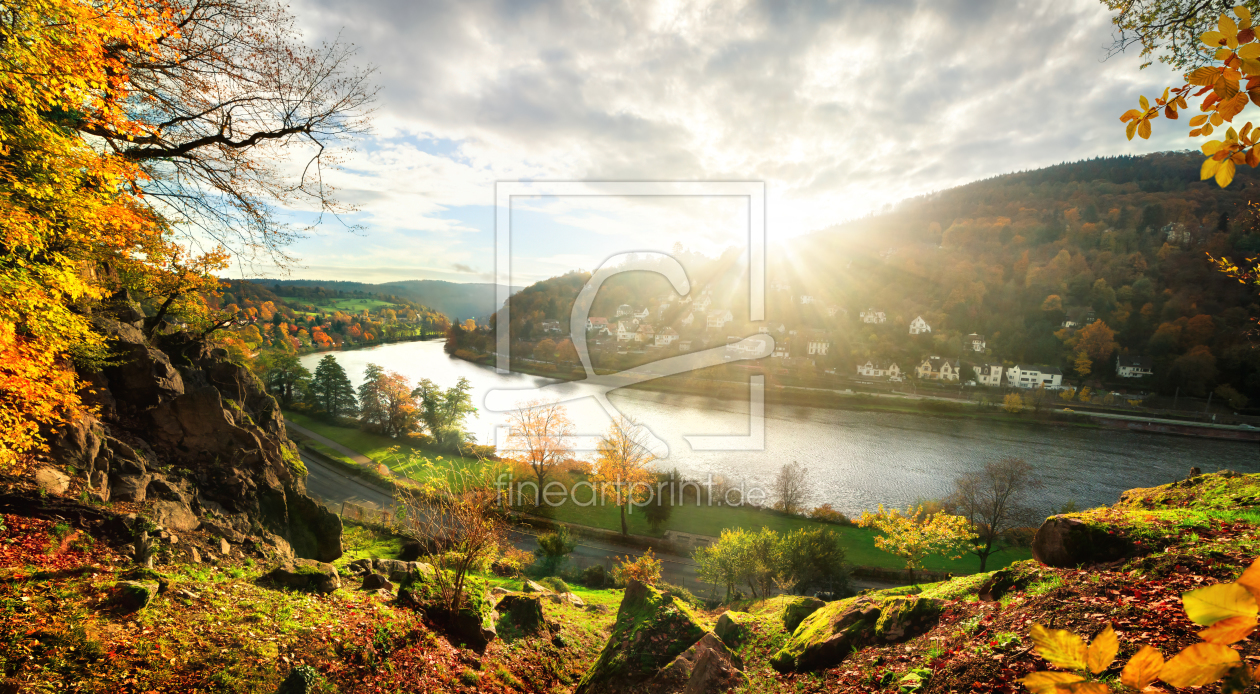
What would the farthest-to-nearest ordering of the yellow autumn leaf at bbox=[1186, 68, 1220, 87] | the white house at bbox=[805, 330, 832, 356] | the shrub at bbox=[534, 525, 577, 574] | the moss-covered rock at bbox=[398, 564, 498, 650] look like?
the white house at bbox=[805, 330, 832, 356]
the shrub at bbox=[534, 525, 577, 574]
the moss-covered rock at bbox=[398, 564, 498, 650]
the yellow autumn leaf at bbox=[1186, 68, 1220, 87]

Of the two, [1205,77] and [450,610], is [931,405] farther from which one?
[1205,77]

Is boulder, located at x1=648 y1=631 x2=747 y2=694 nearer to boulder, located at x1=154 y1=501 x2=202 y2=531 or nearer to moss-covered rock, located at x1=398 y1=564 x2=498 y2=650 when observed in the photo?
moss-covered rock, located at x1=398 y1=564 x2=498 y2=650

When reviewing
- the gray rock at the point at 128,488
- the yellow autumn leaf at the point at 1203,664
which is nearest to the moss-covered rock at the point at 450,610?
the gray rock at the point at 128,488

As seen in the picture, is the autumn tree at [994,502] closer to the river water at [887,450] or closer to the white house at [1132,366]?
the river water at [887,450]

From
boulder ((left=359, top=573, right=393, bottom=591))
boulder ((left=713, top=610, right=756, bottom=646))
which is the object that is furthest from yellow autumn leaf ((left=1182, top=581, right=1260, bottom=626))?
boulder ((left=359, top=573, right=393, bottom=591))

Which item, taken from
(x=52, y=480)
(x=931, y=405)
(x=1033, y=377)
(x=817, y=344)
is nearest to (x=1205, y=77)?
(x=52, y=480)

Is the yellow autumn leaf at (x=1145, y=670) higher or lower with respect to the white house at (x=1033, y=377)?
higher

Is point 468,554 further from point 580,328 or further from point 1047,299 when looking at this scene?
point 1047,299
